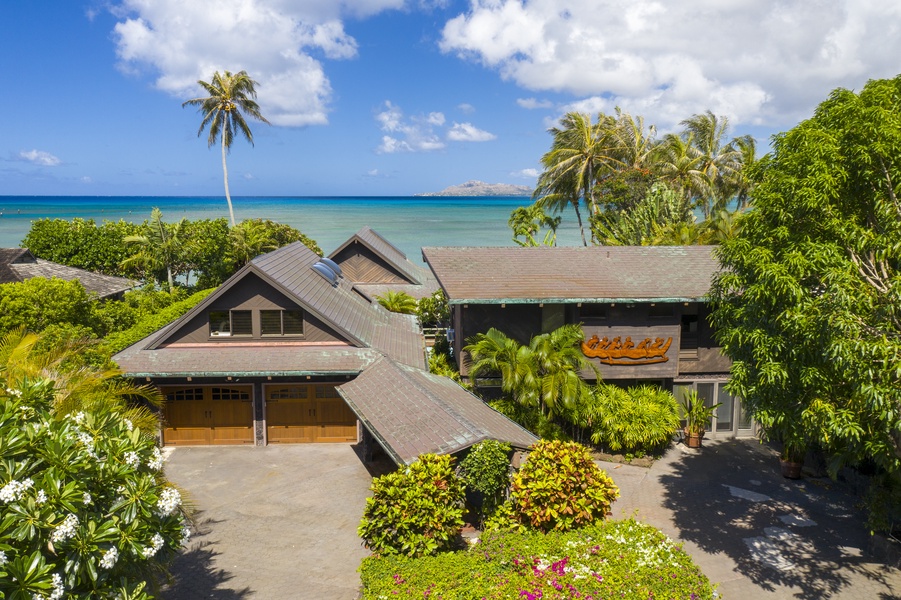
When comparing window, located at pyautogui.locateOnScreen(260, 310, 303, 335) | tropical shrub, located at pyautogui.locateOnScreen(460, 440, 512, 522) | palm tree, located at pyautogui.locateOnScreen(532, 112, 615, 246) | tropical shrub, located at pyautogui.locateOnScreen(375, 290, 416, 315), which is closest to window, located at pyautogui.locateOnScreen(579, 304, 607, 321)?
tropical shrub, located at pyautogui.locateOnScreen(460, 440, 512, 522)

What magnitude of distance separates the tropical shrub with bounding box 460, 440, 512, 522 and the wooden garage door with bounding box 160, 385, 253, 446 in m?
10.1

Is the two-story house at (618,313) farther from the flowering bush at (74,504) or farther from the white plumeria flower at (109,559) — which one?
the white plumeria flower at (109,559)

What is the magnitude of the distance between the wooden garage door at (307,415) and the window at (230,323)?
2.32 metres

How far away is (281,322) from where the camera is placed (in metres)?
21.3

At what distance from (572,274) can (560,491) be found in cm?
1066

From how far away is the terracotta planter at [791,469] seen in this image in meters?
18.3

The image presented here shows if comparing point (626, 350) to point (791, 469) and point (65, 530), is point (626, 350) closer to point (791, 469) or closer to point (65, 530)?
point (791, 469)

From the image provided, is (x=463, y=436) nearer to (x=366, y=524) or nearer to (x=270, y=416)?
(x=366, y=524)

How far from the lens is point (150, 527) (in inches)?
337

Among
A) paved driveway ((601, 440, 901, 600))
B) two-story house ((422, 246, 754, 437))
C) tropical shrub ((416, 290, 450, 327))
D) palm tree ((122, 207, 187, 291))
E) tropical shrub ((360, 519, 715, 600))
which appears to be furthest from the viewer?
palm tree ((122, 207, 187, 291))

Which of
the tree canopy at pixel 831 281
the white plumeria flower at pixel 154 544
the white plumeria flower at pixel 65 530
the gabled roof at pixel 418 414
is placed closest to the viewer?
the white plumeria flower at pixel 65 530

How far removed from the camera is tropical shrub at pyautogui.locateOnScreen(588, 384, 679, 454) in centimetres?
1973

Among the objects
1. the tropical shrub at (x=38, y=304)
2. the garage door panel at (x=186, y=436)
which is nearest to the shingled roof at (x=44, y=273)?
the tropical shrub at (x=38, y=304)

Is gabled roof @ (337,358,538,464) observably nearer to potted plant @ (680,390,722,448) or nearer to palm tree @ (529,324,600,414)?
palm tree @ (529,324,600,414)
